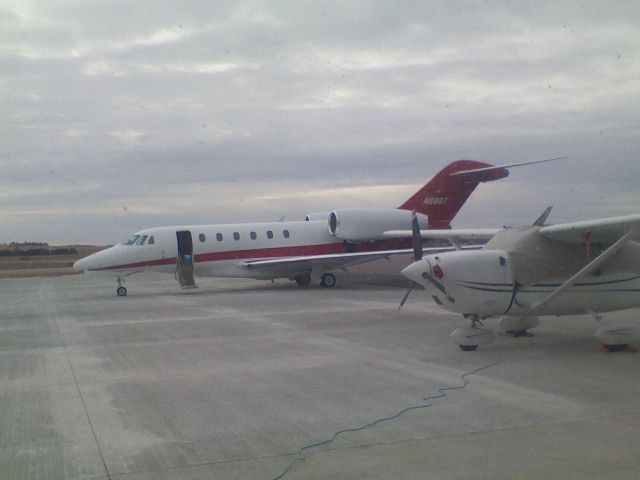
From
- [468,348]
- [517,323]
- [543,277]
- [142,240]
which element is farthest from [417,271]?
[142,240]

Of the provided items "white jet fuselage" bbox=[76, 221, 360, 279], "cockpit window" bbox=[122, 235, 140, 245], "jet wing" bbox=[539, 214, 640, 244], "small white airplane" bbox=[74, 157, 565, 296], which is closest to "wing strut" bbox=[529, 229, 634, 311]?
"jet wing" bbox=[539, 214, 640, 244]

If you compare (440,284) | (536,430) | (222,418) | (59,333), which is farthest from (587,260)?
(59,333)

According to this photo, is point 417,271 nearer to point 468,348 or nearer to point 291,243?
point 468,348

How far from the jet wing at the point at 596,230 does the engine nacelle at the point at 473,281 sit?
3.17 feet

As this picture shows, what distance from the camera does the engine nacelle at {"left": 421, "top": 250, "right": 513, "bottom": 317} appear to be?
36.5 feet

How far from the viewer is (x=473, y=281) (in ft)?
36.6

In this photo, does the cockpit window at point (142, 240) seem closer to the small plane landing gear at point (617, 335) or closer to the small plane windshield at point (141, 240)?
the small plane windshield at point (141, 240)

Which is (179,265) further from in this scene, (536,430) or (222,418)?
(536,430)

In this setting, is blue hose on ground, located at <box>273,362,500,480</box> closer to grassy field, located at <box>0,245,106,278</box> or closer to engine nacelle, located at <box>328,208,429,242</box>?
engine nacelle, located at <box>328,208,429,242</box>

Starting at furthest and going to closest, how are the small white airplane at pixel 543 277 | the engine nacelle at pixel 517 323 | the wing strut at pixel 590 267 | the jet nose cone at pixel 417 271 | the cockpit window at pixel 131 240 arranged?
the cockpit window at pixel 131 240 < the engine nacelle at pixel 517 323 < the jet nose cone at pixel 417 271 < the small white airplane at pixel 543 277 < the wing strut at pixel 590 267

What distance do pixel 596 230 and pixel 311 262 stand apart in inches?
611

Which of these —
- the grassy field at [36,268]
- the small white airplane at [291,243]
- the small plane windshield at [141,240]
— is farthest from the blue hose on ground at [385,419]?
the grassy field at [36,268]

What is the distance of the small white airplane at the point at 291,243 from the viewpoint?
25.2 meters

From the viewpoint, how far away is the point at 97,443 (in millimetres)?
6645
